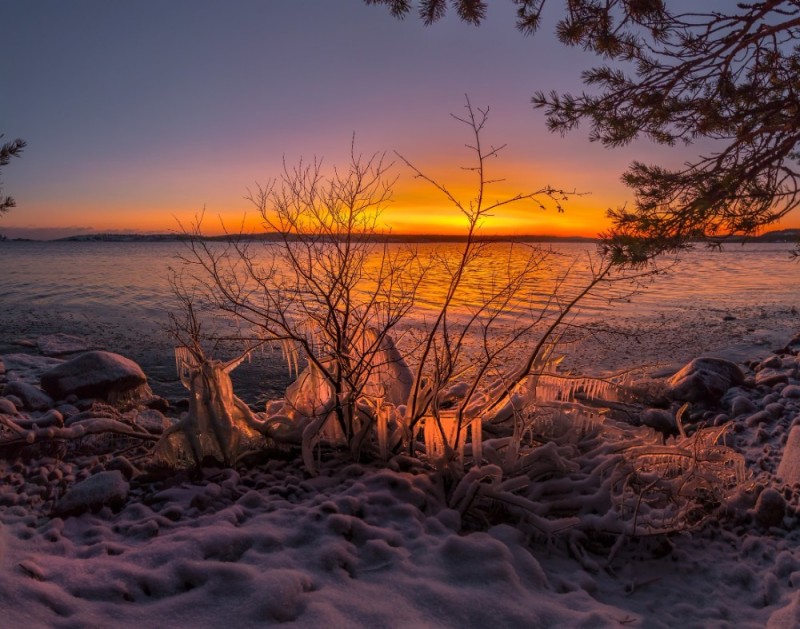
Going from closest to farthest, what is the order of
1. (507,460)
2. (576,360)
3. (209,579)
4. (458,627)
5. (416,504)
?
(458,627), (209,579), (416,504), (507,460), (576,360)

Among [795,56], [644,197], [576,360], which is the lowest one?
[576,360]

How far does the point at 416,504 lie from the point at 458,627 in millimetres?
1323

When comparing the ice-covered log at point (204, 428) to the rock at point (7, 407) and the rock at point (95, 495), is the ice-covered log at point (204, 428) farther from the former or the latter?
the rock at point (7, 407)

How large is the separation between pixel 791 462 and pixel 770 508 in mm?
953

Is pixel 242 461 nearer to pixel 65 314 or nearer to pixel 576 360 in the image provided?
pixel 576 360

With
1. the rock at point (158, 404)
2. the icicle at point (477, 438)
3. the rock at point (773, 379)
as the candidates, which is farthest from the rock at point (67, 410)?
the rock at point (773, 379)

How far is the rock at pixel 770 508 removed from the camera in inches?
166

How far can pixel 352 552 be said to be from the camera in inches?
133


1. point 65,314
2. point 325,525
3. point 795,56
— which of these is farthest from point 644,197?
point 65,314

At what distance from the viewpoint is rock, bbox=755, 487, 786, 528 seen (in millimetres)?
4223

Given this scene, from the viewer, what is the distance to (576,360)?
1006cm

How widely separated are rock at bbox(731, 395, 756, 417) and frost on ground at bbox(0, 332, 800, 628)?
6.10 feet

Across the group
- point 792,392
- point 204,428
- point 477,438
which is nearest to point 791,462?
point 792,392

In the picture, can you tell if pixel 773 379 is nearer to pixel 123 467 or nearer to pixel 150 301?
pixel 123 467
